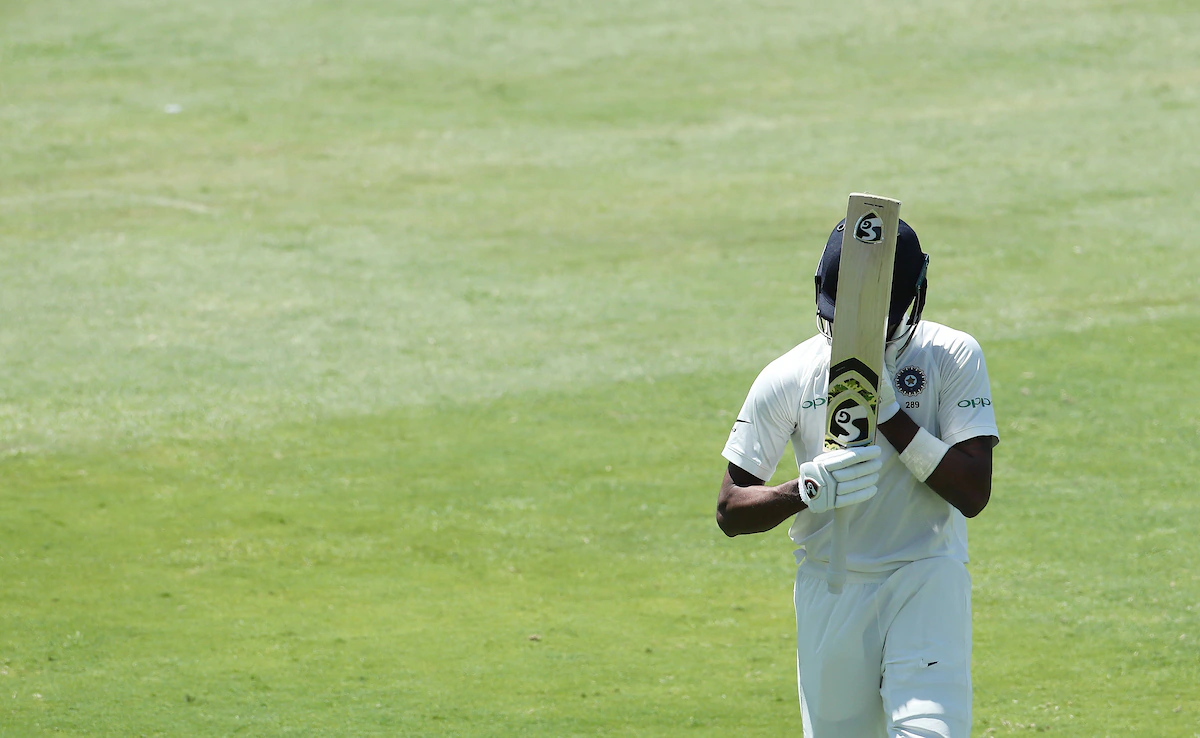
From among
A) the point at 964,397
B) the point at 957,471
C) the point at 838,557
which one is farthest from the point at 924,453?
the point at 838,557

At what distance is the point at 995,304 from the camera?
37.6 feet

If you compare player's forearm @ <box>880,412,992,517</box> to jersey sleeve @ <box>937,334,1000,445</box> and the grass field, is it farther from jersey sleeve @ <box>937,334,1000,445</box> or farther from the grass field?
the grass field

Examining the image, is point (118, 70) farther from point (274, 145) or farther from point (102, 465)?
point (102, 465)

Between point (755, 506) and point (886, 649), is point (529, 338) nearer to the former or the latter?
point (755, 506)

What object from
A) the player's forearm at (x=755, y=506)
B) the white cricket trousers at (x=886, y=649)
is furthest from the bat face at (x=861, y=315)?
the white cricket trousers at (x=886, y=649)

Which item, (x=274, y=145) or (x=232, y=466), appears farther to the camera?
(x=274, y=145)

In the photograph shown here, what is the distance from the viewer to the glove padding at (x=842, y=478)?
3.90 meters

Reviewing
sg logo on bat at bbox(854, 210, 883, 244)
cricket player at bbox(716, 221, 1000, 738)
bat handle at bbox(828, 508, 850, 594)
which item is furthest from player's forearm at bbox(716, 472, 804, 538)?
sg logo on bat at bbox(854, 210, 883, 244)

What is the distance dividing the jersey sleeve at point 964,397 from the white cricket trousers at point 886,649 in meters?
0.39

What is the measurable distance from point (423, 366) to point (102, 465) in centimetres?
249

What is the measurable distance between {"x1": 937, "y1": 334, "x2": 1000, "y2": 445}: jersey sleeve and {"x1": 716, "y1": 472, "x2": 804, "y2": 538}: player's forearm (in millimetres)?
473

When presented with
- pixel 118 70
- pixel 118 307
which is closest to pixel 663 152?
pixel 118 307

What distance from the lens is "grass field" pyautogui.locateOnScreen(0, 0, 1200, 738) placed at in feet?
22.1

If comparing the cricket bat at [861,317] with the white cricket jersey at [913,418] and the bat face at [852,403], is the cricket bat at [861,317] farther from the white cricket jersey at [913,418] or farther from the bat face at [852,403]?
A: the white cricket jersey at [913,418]
